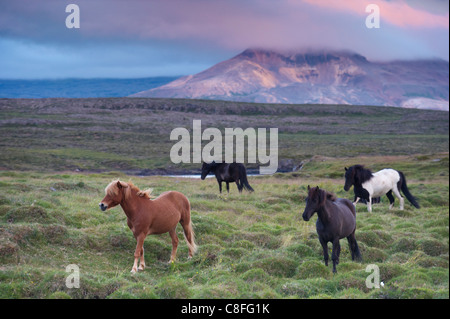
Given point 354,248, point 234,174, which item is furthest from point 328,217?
point 234,174

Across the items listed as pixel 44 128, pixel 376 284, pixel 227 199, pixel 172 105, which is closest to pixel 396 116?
pixel 172 105

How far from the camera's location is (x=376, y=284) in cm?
905

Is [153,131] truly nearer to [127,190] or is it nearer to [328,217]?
[127,190]

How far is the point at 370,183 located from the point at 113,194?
42.7 ft

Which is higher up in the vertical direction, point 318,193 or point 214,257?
point 318,193

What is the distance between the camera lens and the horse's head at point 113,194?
1007 centimetres

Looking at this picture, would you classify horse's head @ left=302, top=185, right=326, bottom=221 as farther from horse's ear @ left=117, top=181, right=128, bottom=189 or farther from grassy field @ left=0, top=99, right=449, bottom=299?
horse's ear @ left=117, top=181, right=128, bottom=189

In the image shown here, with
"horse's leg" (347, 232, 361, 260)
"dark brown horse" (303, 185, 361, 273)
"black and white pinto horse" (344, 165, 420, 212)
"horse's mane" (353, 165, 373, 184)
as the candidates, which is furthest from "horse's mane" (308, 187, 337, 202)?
"horse's mane" (353, 165, 373, 184)

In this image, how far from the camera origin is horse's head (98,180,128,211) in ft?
33.0

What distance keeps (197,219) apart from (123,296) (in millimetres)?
6559

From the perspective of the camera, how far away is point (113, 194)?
10172 mm

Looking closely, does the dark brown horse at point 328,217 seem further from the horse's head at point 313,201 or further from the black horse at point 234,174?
the black horse at point 234,174

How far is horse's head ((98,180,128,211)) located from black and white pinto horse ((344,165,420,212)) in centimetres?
1126
